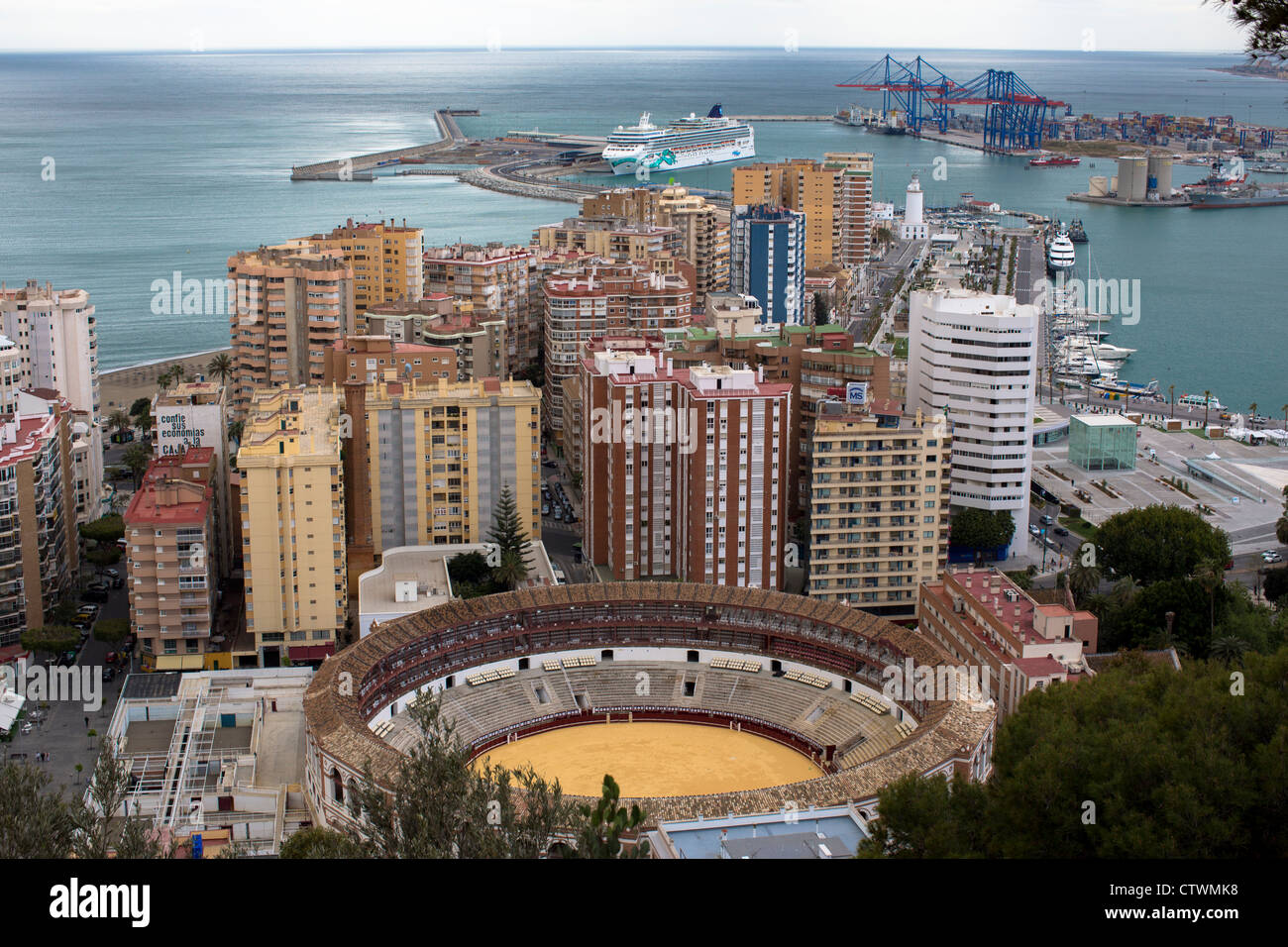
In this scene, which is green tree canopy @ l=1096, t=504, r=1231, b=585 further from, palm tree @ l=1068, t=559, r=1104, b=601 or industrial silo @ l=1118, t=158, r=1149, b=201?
industrial silo @ l=1118, t=158, r=1149, b=201

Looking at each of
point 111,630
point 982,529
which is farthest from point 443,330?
point 982,529

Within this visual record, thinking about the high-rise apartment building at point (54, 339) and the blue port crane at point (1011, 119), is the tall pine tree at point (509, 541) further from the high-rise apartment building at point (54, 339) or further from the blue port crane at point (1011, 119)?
the blue port crane at point (1011, 119)

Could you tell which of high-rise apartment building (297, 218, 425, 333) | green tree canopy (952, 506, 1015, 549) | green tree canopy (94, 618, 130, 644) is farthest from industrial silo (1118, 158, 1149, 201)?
green tree canopy (94, 618, 130, 644)

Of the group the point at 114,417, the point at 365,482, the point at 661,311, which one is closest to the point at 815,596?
the point at 365,482

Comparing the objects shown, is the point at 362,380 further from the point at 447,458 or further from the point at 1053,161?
the point at 1053,161
